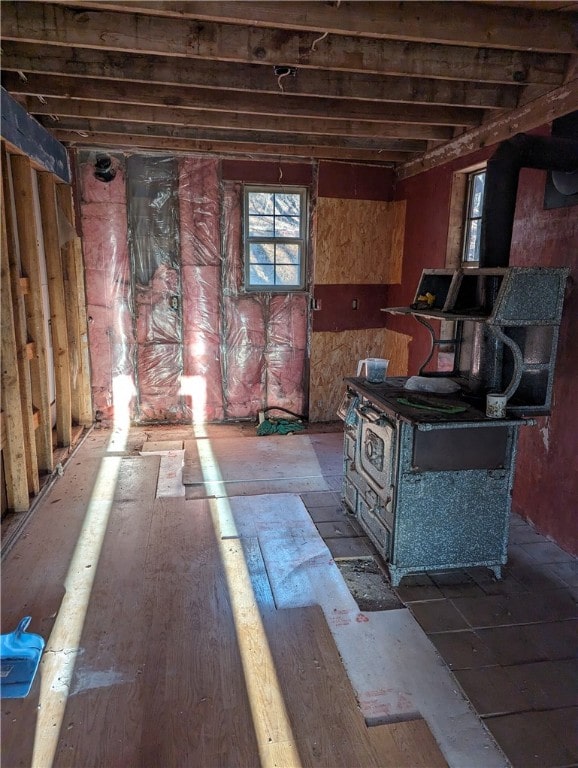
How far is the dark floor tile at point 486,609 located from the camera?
2.73 m

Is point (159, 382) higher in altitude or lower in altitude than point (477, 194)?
lower

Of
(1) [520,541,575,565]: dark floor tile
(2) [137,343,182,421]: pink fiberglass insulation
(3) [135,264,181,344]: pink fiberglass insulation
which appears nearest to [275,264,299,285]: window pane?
(3) [135,264,181,344]: pink fiberglass insulation

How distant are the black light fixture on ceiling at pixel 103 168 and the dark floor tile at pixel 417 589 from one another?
15.7 feet

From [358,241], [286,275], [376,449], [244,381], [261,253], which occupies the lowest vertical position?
[244,381]

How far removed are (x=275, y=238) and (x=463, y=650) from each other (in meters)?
4.54

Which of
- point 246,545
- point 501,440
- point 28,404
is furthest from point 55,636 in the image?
point 501,440

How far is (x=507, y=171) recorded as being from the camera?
9.96 ft

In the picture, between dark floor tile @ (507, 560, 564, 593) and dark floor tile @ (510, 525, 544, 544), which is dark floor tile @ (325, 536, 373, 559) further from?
dark floor tile @ (510, 525, 544, 544)

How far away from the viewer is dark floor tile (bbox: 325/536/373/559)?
11.0 ft

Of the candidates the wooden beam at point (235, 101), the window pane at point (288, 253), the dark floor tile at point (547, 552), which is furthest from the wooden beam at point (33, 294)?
the dark floor tile at point (547, 552)

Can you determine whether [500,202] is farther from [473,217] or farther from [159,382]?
[159,382]

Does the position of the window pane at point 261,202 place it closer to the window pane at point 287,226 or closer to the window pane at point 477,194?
the window pane at point 287,226

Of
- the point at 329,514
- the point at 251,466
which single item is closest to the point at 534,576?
the point at 329,514

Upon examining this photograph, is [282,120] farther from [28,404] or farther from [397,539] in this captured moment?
[397,539]
